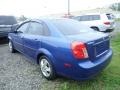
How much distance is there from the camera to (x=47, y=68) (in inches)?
194

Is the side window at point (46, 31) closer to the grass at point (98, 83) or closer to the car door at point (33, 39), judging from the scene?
the car door at point (33, 39)

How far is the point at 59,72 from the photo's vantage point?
4445 millimetres

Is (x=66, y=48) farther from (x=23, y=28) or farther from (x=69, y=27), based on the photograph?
(x=23, y=28)

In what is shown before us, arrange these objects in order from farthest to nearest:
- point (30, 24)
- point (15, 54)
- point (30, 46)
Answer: point (15, 54) → point (30, 24) → point (30, 46)

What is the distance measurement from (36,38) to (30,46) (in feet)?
1.52

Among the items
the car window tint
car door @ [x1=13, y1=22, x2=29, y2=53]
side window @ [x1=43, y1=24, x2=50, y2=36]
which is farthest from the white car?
side window @ [x1=43, y1=24, x2=50, y2=36]

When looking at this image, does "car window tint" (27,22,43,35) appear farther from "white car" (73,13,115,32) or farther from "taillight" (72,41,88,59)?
"white car" (73,13,115,32)

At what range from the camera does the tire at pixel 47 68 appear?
471 centimetres

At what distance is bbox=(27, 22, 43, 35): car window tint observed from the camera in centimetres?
528

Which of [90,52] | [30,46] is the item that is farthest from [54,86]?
[30,46]

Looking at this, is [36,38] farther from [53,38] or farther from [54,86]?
[54,86]

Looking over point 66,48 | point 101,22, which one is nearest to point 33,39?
point 66,48

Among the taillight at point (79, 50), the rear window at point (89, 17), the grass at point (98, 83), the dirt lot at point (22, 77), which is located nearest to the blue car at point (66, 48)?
the taillight at point (79, 50)

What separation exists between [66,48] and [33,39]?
5.10ft
